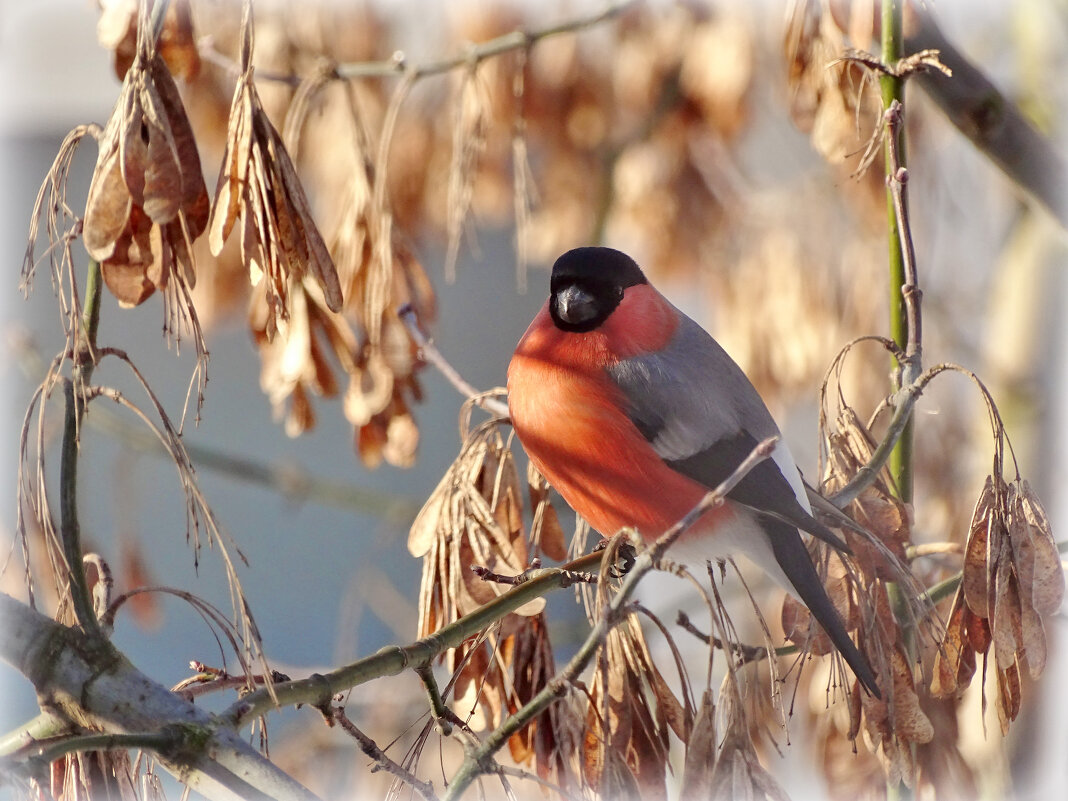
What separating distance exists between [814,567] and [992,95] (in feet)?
2.22

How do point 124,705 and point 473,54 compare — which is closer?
point 124,705

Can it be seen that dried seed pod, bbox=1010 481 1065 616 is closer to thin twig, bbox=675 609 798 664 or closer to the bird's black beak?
thin twig, bbox=675 609 798 664

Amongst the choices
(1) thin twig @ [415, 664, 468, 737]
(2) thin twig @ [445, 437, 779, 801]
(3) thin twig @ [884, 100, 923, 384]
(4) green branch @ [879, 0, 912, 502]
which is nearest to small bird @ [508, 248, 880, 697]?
(4) green branch @ [879, 0, 912, 502]

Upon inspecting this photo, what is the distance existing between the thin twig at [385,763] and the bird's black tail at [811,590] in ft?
1.62

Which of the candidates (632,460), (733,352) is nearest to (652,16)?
(733,352)

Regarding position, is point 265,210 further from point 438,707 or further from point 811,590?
point 811,590

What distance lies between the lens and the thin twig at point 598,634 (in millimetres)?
789

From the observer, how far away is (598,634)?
0.78m

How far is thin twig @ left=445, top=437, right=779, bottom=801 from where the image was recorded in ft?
2.59

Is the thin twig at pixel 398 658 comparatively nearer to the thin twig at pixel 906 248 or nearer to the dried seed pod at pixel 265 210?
the dried seed pod at pixel 265 210

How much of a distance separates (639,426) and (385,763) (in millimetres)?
662

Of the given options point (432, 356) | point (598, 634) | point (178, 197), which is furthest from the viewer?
point (432, 356)

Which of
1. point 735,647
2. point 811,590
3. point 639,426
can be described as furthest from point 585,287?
point 735,647

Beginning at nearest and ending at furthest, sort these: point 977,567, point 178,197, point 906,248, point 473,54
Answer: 1. point 178,197
2. point 977,567
3. point 906,248
4. point 473,54
